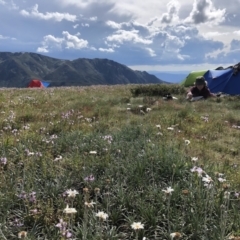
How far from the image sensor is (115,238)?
3611 millimetres

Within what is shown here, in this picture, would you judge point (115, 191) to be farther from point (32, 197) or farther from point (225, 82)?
point (225, 82)

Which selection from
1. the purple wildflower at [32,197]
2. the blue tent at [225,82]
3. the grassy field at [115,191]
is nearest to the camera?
the grassy field at [115,191]

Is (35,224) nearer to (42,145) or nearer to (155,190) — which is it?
(155,190)

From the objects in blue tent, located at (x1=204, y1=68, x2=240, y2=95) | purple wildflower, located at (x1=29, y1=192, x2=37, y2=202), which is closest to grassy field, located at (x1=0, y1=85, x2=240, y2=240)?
purple wildflower, located at (x1=29, y1=192, x2=37, y2=202)

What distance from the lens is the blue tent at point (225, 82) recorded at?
20.0 m

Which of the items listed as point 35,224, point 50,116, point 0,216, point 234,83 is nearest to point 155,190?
point 35,224

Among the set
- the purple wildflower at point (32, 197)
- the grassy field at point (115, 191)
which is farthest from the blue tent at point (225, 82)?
the purple wildflower at point (32, 197)

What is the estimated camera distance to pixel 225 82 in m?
20.6

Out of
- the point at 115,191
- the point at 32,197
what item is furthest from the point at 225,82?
the point at 32,197

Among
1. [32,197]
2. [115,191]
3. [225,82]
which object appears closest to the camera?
[32,197]

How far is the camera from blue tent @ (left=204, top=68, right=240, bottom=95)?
2002 cm

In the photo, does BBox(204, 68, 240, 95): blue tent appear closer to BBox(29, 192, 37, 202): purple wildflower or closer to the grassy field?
the grassy field

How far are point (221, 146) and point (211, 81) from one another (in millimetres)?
14085

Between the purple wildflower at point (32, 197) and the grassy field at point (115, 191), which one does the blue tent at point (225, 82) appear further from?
the purple wildflower at point (32, 197)
